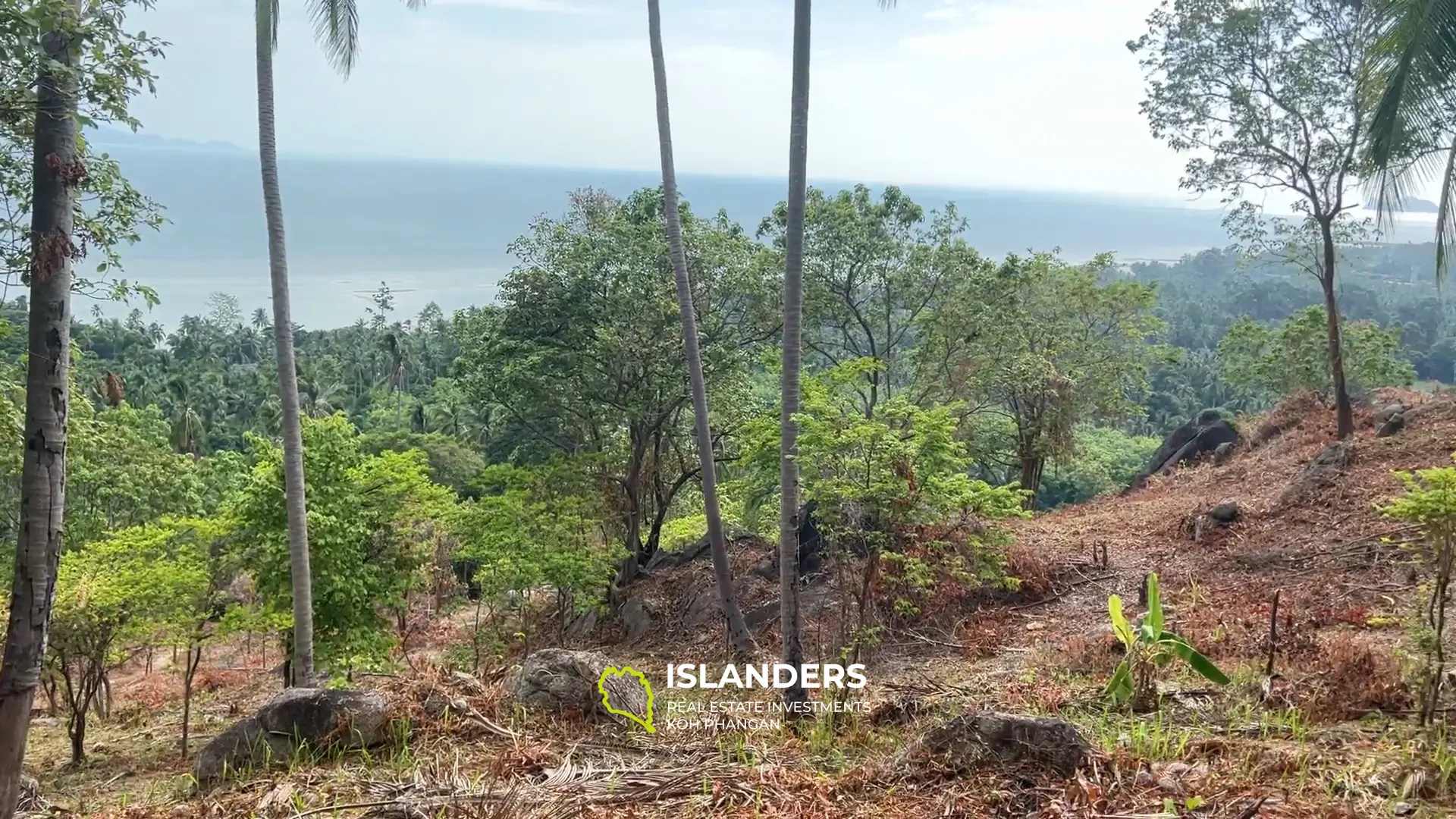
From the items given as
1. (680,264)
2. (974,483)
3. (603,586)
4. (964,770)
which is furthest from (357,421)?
(964,770)

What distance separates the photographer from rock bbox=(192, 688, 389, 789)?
436 cm

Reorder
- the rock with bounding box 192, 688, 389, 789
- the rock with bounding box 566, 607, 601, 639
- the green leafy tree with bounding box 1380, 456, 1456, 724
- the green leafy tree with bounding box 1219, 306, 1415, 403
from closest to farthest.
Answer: the green leafy tree with bounding box 1380, 456, 1456, 724
the rock with bounding box 192, 688, 389, 789
the rock with bounding box 566, 607, 601, 639
the green leafy tree with bounding box 1219, 306, 1415, 403

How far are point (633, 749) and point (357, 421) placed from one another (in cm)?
3677

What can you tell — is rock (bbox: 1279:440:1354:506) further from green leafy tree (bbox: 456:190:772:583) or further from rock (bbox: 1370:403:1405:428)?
green leafy tree (bbox: 456:190:772:583)

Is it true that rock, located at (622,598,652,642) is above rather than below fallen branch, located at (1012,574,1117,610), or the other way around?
below

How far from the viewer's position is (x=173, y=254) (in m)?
176

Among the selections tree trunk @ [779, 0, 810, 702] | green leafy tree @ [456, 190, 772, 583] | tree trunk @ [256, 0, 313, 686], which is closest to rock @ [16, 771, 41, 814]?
tree trunk @ [256, 0, 313, 686]

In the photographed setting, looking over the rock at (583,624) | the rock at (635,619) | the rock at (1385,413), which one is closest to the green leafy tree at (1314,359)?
the rock at (1385,413)

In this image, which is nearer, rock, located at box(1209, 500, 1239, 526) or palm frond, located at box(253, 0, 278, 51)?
palm frond, located at box(253, 0, 278, 51)

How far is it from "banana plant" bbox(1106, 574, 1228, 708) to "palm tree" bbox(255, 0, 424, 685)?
6470 mm

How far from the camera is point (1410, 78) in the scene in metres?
6.24

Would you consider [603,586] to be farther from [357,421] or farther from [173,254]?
[173,254]

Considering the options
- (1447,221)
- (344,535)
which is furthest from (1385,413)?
(344,535)

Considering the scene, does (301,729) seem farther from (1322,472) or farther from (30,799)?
(1322,472)
